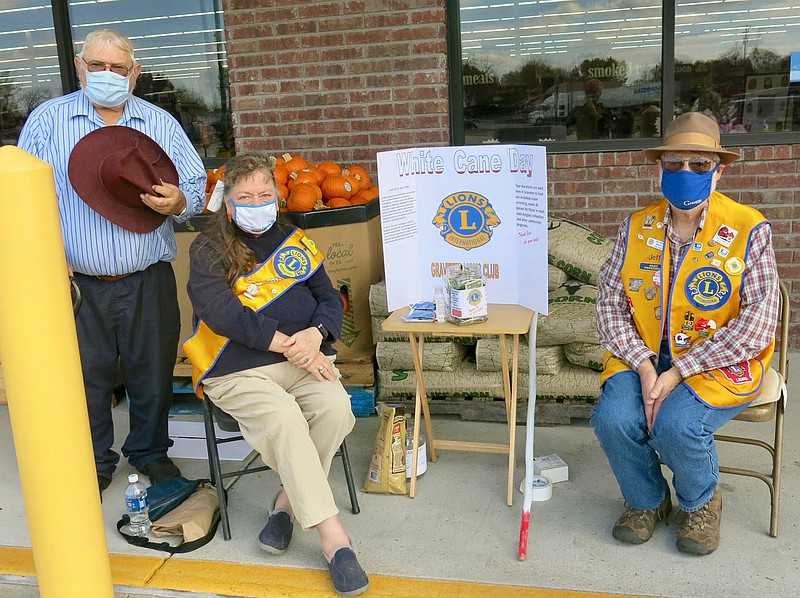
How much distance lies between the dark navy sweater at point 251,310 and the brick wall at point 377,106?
7.35ft

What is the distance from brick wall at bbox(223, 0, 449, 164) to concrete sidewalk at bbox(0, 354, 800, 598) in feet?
7.80

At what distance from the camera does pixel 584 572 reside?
2.89m

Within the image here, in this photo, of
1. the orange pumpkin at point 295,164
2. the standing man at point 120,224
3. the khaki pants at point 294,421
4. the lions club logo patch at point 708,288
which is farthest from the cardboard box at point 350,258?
the lions club logo patch at point 708,288

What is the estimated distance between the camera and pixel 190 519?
130 inches

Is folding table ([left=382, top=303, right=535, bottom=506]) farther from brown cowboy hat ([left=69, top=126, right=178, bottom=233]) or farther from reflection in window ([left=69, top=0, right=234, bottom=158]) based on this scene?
reflection in window ([left=69, top=0, right=234, bottom=158])

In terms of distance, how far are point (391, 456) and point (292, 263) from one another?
945 millimetres

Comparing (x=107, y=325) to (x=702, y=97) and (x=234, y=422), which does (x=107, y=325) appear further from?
(x=702, y=97)

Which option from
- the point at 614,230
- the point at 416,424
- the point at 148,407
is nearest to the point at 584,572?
the point at 416,424

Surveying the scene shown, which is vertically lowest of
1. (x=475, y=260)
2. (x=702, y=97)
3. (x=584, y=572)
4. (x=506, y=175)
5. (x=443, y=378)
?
(x=584, y=572)

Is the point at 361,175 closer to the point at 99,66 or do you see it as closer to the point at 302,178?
the point at 302,178

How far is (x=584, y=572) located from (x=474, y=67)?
351cm

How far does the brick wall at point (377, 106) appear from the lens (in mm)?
4980

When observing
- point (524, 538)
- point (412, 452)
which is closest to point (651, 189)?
point (412, 452)

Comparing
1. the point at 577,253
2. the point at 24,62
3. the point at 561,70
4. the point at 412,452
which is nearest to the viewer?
the point at 412,452
